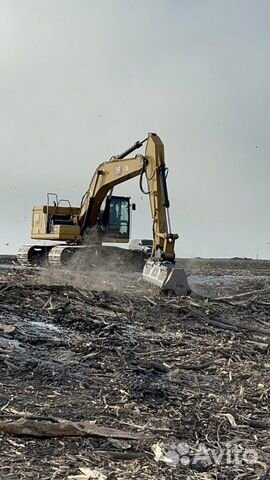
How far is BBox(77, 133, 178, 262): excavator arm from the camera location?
12.8 m

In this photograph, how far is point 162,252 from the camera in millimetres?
12648

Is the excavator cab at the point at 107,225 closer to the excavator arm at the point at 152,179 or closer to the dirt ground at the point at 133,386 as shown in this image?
the excavator arm at the point at 152,179

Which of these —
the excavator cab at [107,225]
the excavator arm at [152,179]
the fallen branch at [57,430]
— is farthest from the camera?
the excavator cab at [107,225]

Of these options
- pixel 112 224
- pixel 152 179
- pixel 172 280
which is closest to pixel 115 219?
pixel 112 224

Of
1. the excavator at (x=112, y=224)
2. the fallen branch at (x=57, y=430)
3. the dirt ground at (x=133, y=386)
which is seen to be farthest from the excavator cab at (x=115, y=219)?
the fallen branch at (x=57, y=430)

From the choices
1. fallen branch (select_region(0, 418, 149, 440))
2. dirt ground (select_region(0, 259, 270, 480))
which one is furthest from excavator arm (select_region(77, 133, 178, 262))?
fallen branch (select_region(0, 418, 149, 440))

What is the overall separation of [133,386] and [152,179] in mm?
8925

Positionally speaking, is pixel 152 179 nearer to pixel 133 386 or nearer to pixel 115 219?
pixel 115 219

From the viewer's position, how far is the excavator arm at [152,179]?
12844 mm

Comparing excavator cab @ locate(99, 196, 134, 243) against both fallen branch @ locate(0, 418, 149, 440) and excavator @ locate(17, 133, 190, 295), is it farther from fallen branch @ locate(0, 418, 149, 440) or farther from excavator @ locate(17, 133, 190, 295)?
fallen branch @ locate(0, 418, 149, 440)

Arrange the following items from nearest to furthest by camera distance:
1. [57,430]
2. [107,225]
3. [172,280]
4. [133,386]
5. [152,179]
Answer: [57,430] < [133,386] < [172,280] < [152,179] < [107,225]

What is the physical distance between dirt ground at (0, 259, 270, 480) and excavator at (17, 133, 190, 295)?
101 inches

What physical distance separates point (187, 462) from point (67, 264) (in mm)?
14719

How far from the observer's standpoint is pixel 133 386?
5352 mm
